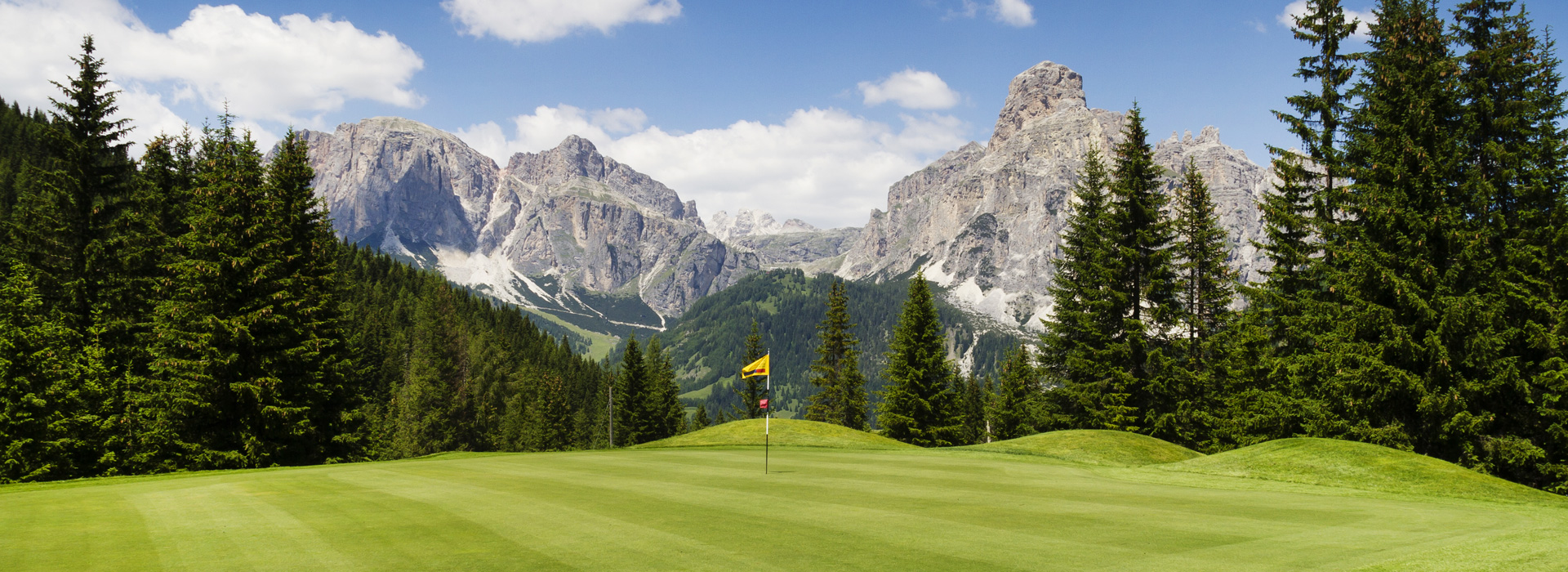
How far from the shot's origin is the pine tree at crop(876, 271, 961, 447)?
54219mm

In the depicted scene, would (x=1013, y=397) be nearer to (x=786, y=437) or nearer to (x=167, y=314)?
(x=786, y=437)

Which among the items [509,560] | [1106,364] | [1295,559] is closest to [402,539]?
[509,560]

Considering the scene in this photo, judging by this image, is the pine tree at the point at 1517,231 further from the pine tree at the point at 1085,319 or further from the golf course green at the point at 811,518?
the pine tree at the point at 1085,319

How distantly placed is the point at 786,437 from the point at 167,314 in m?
27.0

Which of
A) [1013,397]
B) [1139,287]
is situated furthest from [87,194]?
[1013,397]

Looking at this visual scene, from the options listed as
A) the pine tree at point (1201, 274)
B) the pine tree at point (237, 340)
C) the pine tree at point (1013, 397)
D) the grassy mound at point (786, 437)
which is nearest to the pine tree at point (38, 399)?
the pine tree at point (237, 340)

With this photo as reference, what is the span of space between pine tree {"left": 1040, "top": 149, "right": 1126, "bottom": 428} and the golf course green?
54.2 feet

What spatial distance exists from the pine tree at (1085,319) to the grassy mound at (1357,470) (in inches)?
631

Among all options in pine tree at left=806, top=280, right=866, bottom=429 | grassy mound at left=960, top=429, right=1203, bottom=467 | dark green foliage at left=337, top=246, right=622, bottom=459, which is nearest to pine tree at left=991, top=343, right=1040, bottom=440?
pine tree at left=806, top=280, right=866, bottom=429

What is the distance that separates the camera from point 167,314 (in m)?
32.1

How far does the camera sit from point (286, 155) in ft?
129

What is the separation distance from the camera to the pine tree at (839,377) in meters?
65.4

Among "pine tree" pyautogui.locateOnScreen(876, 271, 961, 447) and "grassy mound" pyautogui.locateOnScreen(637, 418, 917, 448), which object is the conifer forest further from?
"grassy mound" pyautogui.locateOnScreen(637, 418, 917, 448)

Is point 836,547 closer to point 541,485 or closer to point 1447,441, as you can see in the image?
point 541,485
